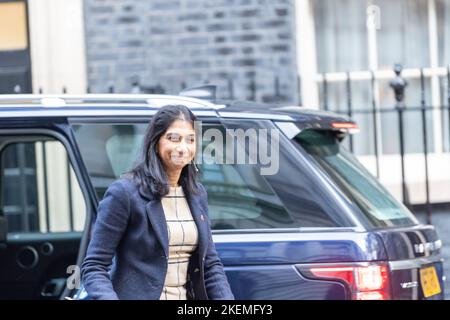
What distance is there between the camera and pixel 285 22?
9.59 metres

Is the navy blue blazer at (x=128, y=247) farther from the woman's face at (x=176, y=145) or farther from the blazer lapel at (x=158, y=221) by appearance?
the woman's face at (x=176, y=145)

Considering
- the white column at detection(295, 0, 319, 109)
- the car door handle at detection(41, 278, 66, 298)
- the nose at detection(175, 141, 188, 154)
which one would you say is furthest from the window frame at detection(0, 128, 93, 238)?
the white column at detection(295, 0, 319, 109)

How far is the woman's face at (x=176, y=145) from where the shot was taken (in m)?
4.21

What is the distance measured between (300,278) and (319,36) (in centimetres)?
522

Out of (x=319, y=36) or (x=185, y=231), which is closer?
(x=185, y=231)

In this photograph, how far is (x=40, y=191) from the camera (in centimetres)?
830

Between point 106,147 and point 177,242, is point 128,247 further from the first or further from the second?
point 106,147

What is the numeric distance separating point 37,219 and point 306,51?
10.0ft

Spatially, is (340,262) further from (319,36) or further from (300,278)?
(319,36)

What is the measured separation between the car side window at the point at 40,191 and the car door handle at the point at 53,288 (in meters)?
0.83

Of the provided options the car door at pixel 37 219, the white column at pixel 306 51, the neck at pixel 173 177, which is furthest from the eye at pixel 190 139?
the white column at pixel 306 51

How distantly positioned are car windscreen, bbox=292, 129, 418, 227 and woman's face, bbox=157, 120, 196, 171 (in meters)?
1.22

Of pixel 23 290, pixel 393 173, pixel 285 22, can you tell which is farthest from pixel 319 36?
pixel 23 290
